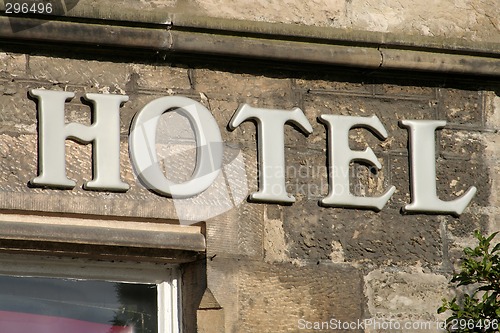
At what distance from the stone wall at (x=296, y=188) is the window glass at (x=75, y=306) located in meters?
0.31

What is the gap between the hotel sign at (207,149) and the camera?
624cm

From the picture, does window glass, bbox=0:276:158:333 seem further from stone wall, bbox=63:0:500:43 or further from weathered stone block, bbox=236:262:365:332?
stone wall, bbox=63:0:500:43

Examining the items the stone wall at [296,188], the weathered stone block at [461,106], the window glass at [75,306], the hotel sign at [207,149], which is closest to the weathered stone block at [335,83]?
the stone wall at [296,188]

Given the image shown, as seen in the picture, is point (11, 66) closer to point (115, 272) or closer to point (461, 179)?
point (115, 272)

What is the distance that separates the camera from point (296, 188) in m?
6.51

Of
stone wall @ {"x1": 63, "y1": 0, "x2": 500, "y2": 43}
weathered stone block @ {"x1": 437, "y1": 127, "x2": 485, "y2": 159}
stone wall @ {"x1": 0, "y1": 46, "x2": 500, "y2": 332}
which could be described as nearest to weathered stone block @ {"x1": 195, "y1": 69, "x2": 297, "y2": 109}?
stone wall @ {"x1": 0, "y1": 46, "x2": 500, "y2": 332}

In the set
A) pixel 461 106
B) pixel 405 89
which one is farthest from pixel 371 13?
pixel 461 106

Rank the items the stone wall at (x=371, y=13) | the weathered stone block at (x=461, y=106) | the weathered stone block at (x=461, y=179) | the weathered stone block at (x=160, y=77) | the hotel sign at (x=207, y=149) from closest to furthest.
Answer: the hotel sign at (x=207, y=149) < the weathered stone block at (x=160, y=77) < the stone wall at (x=371, y=13) < the weathered stone block at (x=461, y=179) < the weathered stone block at (x=461, y=106)

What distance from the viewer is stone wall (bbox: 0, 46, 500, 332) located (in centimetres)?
627

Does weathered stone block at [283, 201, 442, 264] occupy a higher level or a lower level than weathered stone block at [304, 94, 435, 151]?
lower

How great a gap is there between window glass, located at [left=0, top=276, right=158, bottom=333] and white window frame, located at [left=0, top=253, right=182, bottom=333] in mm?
21

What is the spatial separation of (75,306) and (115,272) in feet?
0.72

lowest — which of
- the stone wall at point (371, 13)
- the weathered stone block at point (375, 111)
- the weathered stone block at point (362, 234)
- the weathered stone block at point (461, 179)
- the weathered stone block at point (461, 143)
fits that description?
the weathered stone block at point (362, 234)

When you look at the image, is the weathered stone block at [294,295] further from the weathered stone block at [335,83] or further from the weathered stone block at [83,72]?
the weathered stone block at [83,72]
